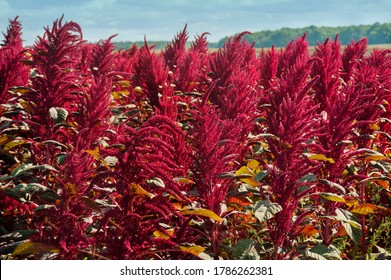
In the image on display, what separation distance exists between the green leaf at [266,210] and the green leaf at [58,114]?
58.3 inches

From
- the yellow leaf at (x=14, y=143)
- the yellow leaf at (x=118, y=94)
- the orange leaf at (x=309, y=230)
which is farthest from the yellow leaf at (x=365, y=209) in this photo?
the yellow leaf at (x=118, y=94)

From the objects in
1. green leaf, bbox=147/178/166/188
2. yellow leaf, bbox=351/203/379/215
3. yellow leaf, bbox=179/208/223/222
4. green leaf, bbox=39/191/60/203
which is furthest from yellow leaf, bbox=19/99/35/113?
yellow leaf, bbox=351/203/379/215

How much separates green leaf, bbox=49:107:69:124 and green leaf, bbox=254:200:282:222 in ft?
4.86

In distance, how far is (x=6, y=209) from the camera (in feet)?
12.1

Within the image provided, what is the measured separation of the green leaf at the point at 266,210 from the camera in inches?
102

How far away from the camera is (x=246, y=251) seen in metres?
2.88

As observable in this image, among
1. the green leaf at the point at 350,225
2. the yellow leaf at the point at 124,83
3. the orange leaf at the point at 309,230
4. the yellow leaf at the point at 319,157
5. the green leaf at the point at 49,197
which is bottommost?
the orange leaf at the point at 309,230

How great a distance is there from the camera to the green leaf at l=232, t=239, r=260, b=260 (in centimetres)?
286

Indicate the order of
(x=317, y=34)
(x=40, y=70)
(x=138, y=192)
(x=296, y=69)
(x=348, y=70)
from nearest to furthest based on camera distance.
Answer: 1. (x=138, y=192)
2. (x=296, y=69)
3. (x=40, y=70)
4. (x=348, y=70)
5. (x=317, y=34)

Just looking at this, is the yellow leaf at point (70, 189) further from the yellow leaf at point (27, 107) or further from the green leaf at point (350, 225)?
the green leaf at point (350, 225)

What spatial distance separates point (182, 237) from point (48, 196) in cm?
78

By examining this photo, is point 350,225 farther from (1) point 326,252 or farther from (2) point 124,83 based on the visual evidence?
(2) point 124,83
